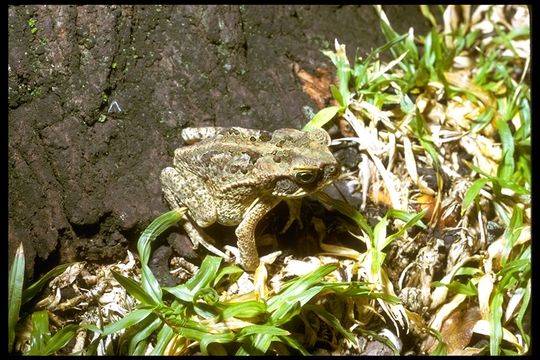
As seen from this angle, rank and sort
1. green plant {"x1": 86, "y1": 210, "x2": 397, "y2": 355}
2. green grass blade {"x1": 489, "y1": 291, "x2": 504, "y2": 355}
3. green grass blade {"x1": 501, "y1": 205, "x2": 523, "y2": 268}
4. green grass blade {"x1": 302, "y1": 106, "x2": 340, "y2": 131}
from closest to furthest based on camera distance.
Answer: green plant {"x1": 86, "y1": 210, "x2": 397, "y2": 355} < green grass blade {"x1": 489, "y1": 291, "x2": 504, "y2": 355} < green grass blade {"x1": 501, "y1": 205, "x2": 523, "y2": 268} < green grass blade {"x1": 302, "y1": 106, "x2": 340, "y2": 131}

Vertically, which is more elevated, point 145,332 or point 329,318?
point 145,332

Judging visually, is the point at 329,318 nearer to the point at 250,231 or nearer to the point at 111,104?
the point at 250,231

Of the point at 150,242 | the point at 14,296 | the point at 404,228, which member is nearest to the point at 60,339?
the point at 14,296

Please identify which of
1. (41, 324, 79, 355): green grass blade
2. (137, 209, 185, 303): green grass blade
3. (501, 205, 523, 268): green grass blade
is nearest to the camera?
(41, 324, 79, 355): green grass blade

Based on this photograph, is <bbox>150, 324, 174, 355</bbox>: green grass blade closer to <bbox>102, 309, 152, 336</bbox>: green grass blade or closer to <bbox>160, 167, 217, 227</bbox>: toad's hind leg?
<bbox>102, 309, 152, 336</bbox>: green grass blade

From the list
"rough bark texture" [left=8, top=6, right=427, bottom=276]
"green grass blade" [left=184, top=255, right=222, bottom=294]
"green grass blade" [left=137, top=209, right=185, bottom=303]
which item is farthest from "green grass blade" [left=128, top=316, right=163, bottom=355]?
"rough bark texture" [left=8, top=6, right=427, bottom=276]

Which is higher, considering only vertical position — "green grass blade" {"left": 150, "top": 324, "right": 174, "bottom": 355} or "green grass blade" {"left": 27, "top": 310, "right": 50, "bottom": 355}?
"green grass blade" {"left": 27, "top": 310, "right": 50, "bottom": 355}
